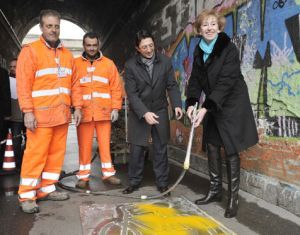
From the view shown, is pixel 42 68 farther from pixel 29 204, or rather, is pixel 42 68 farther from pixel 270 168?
pixel 270 168

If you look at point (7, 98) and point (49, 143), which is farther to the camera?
point (7, 98)

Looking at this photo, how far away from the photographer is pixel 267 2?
Result: 4.31m

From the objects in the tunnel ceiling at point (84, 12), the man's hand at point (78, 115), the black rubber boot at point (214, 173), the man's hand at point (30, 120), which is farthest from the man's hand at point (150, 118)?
the tunnel ceiling at point (84, 12)

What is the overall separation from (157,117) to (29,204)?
172 cm

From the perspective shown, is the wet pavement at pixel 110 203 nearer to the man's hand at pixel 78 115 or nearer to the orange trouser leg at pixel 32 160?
the orange trouser leg at pixel 32 160

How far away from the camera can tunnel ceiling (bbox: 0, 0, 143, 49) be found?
13200 mm

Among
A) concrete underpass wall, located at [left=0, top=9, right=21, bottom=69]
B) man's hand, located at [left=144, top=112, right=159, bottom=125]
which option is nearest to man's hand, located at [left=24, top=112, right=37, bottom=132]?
man's hand, located at [left=144, top=112, right=159, bottom=125]

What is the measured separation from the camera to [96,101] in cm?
495

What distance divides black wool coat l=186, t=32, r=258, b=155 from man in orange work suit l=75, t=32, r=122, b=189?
5.42ft

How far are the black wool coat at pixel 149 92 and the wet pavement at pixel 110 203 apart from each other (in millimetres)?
791

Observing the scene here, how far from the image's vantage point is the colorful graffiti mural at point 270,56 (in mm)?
3891

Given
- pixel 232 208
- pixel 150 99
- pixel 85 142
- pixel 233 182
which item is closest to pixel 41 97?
pixel 85 142

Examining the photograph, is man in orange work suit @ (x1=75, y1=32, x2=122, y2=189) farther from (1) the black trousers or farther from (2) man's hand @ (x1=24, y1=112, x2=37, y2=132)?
(2) man's hand @ (x1=24, y1=112, x2=37, y2=132)

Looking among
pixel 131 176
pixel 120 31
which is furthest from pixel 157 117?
pixel 120 31
